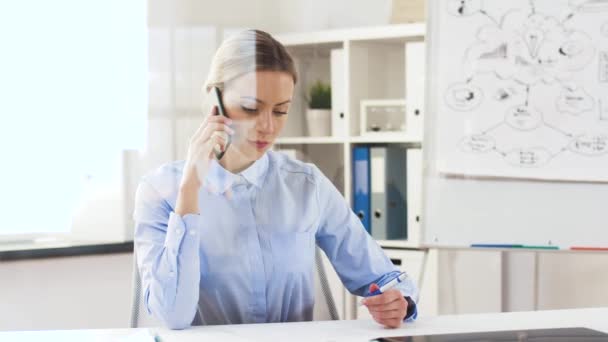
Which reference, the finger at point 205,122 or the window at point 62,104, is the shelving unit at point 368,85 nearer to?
the finger at point 205,122

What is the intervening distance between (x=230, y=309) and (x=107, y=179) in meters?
0.36

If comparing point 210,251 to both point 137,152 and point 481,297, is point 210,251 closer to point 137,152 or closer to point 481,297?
point 137,152

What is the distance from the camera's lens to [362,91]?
1816 mm

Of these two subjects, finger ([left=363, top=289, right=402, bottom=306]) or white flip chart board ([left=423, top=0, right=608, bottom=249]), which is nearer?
finger ([left=363, top=289, right=402, bottom=306])

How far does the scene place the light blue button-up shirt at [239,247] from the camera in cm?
138

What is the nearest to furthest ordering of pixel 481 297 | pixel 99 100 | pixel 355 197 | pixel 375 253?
pixel 99 100 < pixel 375 253 < pixel 355 197 < pixel 481 297

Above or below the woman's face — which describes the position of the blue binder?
below

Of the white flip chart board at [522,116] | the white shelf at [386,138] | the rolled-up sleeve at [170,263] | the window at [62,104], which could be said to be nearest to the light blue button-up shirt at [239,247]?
the rolled-up sleeve at [170,263]

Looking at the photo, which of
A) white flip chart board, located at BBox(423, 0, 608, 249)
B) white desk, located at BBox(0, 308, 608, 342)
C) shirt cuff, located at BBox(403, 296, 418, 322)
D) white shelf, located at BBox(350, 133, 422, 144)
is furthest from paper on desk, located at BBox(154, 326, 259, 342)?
white flip chart board, located at BBox(423, 0, 608, 249)

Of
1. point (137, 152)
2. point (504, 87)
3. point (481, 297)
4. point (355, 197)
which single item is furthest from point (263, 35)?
point (481, 297)

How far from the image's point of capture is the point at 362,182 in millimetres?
1804

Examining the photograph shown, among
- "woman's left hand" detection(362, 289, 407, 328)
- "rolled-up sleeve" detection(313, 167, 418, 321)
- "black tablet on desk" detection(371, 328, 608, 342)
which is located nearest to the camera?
"black tablet on desk" detection(371, 328, 608, 342)

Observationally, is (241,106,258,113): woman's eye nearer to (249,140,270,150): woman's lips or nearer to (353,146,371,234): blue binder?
(249,140,270,150): woman's lips

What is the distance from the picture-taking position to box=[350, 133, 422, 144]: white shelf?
1812mm
